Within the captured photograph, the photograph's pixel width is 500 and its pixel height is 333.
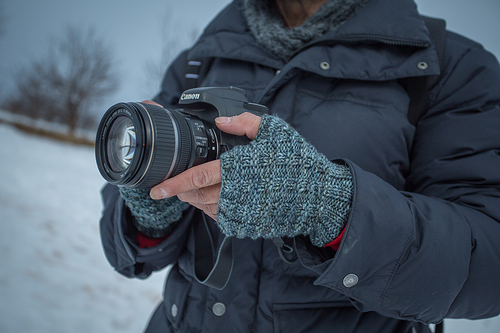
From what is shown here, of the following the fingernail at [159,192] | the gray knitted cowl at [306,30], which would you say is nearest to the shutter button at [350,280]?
the fingernail at [159,192]

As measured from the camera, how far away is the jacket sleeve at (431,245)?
62 centimetres

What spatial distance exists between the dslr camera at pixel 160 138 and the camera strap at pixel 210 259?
0.29m

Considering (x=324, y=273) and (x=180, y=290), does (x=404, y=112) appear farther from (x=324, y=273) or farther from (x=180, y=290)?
(x=180, y=290)

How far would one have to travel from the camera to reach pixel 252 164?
61 centimetres

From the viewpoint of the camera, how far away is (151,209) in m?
0.77

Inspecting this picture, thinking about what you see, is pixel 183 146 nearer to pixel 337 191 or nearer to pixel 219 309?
pixel 337 191

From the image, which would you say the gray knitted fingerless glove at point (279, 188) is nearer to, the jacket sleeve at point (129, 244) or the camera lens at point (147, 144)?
the camera lens at point (147, 144)

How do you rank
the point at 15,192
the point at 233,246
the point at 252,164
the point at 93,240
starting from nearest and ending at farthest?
the point at 252,164 → the point at 233,246 → the point at 93,240 → the point at 15,192

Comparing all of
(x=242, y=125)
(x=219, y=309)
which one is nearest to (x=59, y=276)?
(x=219, y=309)

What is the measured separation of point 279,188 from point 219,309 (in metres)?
0.50

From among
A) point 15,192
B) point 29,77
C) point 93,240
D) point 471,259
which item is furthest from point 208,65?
point 29,77

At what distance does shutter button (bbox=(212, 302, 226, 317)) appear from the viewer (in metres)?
0.87

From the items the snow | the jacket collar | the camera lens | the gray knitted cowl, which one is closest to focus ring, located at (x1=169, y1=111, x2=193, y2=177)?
the camera lens

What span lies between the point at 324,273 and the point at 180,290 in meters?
0.54
